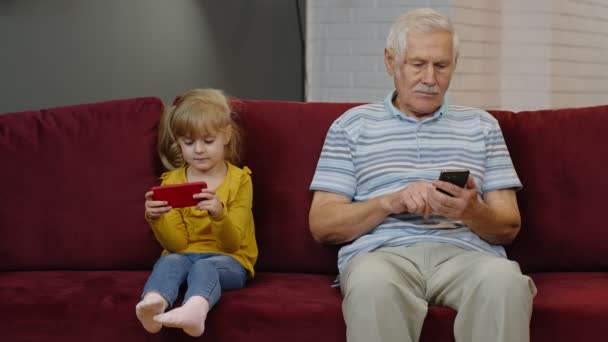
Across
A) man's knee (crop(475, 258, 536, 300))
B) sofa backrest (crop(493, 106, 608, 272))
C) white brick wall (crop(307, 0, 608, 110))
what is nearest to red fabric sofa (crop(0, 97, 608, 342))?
sofa backrest (crop(493, 106, 608, 272))

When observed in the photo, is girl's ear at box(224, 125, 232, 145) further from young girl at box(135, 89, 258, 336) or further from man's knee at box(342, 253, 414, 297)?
man's knee at box(342, 253, 414, 297)

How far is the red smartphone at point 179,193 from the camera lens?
92.2 inches

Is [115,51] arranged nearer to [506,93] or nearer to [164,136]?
[164,136]

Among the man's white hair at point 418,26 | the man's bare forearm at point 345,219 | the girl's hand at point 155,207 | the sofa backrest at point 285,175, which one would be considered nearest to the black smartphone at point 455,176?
the man's bare forearm at point 345,219

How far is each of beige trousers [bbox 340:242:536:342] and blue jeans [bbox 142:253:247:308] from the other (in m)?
0.32

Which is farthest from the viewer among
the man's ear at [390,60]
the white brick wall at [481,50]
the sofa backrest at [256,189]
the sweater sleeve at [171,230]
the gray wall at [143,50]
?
the white brick wall at [481,50]

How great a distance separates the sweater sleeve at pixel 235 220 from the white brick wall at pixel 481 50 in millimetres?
1964

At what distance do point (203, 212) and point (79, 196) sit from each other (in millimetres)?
416

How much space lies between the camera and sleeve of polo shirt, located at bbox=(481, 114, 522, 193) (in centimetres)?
257

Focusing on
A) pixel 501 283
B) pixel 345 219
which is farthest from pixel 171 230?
pixel 501 283

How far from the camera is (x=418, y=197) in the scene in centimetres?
233

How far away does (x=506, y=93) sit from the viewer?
4.66 meters

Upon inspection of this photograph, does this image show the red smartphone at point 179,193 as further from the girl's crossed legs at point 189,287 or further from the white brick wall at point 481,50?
the white brick wall at point 481,50

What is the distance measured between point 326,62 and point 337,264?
2.05 meters
